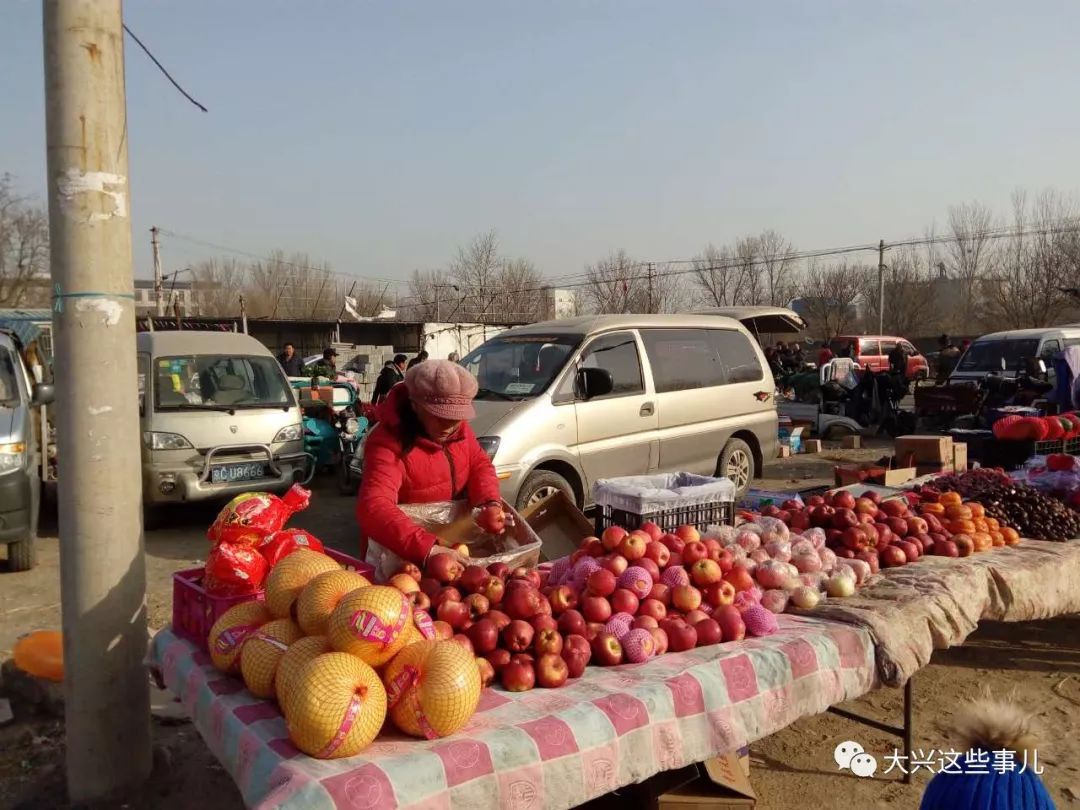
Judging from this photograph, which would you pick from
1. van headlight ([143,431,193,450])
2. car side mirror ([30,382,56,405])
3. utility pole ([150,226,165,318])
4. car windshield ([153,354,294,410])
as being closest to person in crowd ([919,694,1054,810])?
car side mirror ([30,382,56,405])

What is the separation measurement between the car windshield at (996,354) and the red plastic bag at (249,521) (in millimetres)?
15535

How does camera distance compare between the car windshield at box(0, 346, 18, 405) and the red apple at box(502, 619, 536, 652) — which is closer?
the red apple at box(502, 619, 536, 652)

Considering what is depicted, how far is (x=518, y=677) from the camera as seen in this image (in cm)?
259

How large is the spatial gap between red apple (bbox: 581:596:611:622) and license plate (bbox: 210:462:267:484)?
6.73 meters

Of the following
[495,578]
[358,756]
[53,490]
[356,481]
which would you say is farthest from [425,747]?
[53,490]

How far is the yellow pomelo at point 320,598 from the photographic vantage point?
2.51 meters

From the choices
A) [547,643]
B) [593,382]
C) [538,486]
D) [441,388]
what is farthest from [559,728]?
[593,382]

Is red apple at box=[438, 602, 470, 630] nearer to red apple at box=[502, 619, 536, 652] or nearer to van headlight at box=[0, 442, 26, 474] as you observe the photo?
red apple at box=[502, 619, 536, 652]

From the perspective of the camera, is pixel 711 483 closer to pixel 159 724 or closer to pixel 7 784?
pixel 159 724

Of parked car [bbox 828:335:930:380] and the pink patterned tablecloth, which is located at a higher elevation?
parked car [bbox 828:335:930:380]

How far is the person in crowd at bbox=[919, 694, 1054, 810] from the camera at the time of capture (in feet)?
5.46

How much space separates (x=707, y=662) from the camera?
2799 millimetres

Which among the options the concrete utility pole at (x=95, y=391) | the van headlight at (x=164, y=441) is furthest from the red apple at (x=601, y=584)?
the van headlight at (x=164, y=441)

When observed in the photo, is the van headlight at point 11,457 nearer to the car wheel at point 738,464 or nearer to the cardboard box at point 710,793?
the cardboard box at point 710,793
